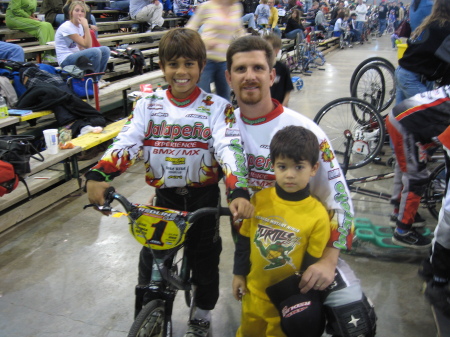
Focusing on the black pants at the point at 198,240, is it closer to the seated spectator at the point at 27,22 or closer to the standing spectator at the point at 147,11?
the seated spectator at the point at 27,22

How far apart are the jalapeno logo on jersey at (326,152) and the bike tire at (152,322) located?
0.94m

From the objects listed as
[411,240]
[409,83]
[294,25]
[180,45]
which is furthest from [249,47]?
[294,25]

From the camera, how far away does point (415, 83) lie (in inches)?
157

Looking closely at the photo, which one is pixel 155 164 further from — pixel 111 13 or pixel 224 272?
pixel 111 13

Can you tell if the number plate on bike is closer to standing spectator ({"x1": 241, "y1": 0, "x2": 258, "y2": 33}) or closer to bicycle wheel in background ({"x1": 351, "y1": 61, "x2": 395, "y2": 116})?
bicycle wheel in background ({"x1": 351, "y1": 61, "x2": 395, "y2": 116})

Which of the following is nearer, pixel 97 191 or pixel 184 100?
pixel 97 191

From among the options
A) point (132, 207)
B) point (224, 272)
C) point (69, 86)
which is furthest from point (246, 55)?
point (69, 86)

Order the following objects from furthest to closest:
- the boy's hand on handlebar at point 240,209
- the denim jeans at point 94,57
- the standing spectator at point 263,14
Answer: the standing spectator at point 263,14, the denim jeans at point 94,57, the boy's hand on handlebar at point 240,209

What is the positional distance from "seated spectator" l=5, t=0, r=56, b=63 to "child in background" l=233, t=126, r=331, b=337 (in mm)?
5989

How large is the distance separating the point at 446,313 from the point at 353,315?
90cm

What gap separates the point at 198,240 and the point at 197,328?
508 millimetres

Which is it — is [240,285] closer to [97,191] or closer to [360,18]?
[97,191]

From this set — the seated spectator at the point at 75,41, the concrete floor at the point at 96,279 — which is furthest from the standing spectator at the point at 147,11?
the concrete floor at the point at 96,279

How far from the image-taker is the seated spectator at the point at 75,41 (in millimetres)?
5707
